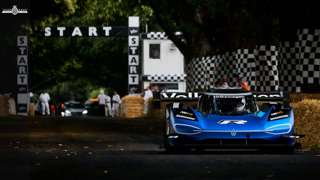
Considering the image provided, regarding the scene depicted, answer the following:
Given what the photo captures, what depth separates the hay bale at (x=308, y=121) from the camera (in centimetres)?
1692

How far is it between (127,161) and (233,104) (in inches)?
138

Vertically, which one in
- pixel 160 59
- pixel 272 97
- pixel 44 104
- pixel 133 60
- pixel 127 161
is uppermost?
pixel 160 59

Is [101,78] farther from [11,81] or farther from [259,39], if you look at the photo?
[259,39]

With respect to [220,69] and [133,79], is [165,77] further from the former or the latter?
[220,69]

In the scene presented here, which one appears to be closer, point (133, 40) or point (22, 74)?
point (22, 74)

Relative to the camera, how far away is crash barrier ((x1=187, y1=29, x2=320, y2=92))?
19.2 meters

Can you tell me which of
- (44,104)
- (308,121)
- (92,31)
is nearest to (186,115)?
(308,121)

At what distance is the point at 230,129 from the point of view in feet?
50.0

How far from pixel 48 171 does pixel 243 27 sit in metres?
16.9

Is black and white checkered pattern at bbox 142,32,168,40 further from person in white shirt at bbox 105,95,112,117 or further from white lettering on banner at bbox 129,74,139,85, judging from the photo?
white lettering on banner at bbox 129,74,139,85

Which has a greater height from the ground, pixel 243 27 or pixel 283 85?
pixel 243 27

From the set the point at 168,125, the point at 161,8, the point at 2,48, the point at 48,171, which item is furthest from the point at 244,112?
the point at 2,48

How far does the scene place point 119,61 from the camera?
71.1 meters

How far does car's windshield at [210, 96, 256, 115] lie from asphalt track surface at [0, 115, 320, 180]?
78 centimetres
